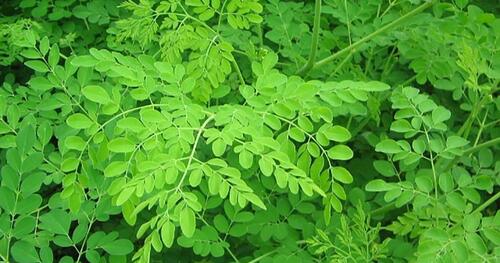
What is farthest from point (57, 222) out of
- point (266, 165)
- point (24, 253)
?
point (266, 165)

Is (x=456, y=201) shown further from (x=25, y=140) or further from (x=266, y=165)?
(x=25, y=140)

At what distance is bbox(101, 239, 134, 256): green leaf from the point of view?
152cm

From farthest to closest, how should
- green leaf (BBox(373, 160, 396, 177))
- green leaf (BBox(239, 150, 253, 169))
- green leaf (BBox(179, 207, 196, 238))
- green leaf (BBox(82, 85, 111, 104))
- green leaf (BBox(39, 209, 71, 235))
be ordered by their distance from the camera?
1. green leaf (BBox(373, 160, 396, 177))
2. green leaf (BBox(39, 209, 71, 235))
3. green leaf (BBox(82, 85, 111, 104))
4. green leaf (BBox(239, 150, 253, 169))
5. green leaf (BBox(179, 207, 196, 238))

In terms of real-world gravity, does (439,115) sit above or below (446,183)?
above

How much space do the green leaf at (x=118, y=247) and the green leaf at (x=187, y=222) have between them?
14.9 inches

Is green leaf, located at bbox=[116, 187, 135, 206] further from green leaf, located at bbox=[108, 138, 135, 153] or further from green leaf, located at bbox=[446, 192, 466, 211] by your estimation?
green leaf, located at bbox=[446, 192, 466, 211]

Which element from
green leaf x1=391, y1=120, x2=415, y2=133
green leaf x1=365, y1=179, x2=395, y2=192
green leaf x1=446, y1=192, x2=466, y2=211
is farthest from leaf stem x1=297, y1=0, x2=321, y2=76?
green leaf x1=446, y1=192, x2=466, y2=211

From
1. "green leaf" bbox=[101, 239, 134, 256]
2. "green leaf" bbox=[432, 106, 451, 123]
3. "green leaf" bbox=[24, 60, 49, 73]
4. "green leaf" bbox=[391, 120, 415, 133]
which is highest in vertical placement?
"green leaf" bbox=[432, 106, 451, 123]

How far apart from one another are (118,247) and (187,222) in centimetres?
40

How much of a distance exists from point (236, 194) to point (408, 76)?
3.57ft

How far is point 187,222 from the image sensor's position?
1.19 meters

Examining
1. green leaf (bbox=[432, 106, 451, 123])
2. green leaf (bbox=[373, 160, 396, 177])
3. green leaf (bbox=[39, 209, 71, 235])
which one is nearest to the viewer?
green leaf (bbox=[39, 209, 71, 235])

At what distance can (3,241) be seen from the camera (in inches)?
58.1

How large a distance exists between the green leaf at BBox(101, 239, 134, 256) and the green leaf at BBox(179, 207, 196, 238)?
1.25 feet
